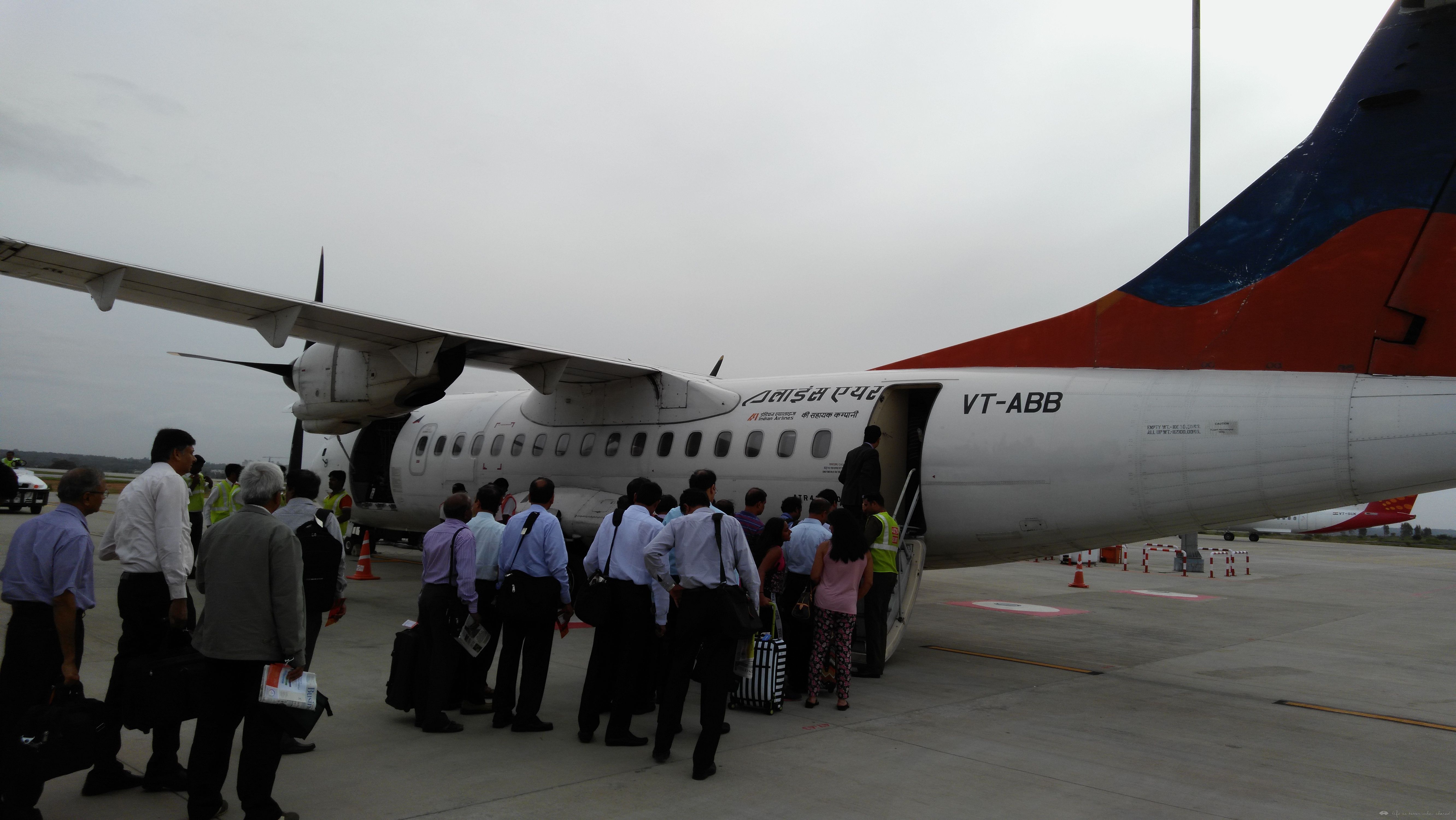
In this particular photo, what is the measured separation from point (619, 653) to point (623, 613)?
13.6 inches

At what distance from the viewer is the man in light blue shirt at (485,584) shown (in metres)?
6.41

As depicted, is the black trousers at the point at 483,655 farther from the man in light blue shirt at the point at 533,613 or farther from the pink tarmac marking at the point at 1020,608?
the pink tarmac marking at the point at 1020,608

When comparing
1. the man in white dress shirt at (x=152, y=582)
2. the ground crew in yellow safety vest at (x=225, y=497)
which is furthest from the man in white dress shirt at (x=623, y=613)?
the ground crew in yellow safety vest at (x=225, y=497)

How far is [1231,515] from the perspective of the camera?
764 centimetres

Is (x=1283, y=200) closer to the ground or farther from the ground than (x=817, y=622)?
farther from the ground

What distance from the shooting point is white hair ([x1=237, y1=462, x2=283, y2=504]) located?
447cm

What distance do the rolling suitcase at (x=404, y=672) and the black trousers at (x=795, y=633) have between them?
3085mm

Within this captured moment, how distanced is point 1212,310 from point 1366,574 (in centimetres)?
2174

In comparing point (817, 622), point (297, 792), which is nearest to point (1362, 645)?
point (817, 622)

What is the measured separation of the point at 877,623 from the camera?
27.0ft

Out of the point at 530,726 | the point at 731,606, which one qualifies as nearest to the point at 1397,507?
the point at 731,606

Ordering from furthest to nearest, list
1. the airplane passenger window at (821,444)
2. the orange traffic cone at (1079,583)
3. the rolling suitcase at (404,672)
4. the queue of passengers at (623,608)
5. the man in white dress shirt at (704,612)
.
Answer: the orange traffic cone at (1079,583), the airplane passenger window at (821,444), the rolling suitcase at (404,672), the queue of passengers at (623,608), the man in white dress shirt at (704,612)

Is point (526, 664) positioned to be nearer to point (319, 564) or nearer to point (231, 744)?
point (319, 564)

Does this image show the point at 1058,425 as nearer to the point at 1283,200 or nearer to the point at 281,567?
the point at 1283,200
